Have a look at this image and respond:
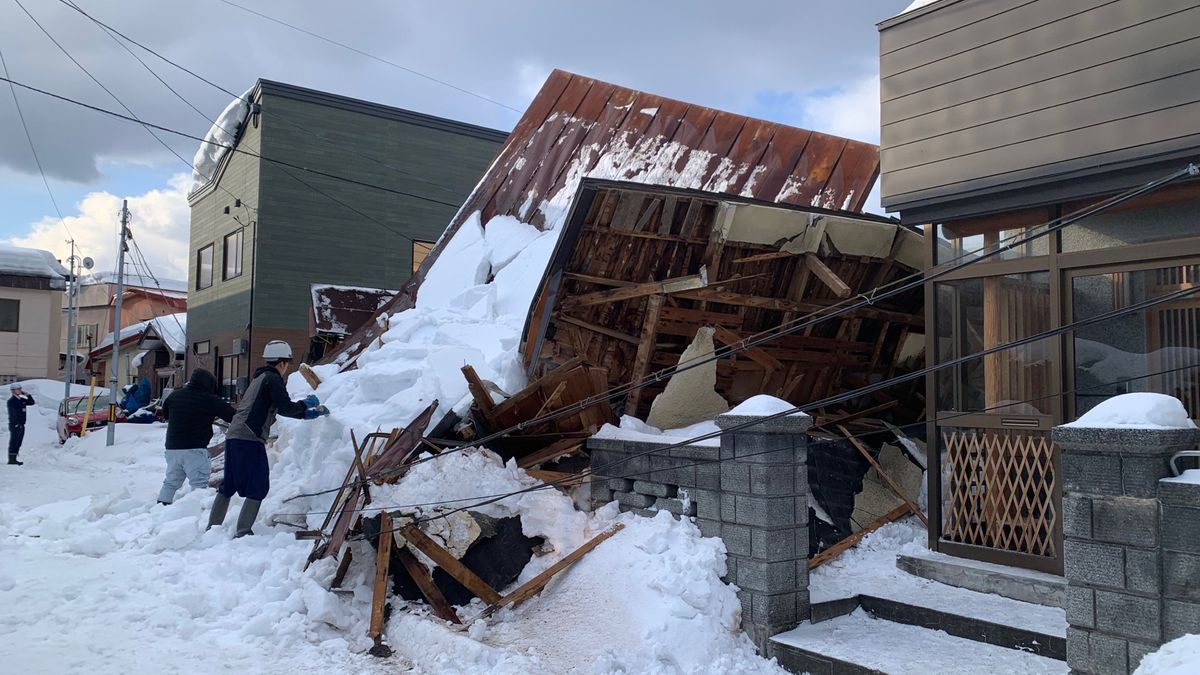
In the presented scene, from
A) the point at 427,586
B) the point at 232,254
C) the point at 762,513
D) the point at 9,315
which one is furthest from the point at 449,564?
the point at 9,315

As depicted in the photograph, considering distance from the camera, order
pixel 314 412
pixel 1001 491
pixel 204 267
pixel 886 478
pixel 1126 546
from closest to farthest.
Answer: pixel 1126 546 → pixel 1001 491 → pixel 314 412 → pixel 886 478 → pixel 204 267

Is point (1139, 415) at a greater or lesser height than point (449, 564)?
greater

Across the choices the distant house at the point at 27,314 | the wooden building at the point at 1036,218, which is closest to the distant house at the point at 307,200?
the distant house at the point at 27,314

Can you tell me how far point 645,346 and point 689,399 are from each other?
0.75 m

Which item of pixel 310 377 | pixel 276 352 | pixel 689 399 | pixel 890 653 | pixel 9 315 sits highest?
pixel 9 315

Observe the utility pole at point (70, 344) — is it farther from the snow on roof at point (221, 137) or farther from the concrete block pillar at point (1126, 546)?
the concrete block pillar at point (1126, 546)

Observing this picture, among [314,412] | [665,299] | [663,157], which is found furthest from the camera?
[663,157]

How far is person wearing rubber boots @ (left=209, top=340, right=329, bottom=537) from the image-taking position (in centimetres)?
746

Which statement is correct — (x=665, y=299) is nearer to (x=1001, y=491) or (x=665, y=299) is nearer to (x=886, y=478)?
(x=886, y=478)

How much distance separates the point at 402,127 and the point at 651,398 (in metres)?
18.0

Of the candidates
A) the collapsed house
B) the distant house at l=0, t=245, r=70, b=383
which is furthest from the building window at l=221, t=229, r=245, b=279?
the distant house at l=0, t=245, r=70, b=383

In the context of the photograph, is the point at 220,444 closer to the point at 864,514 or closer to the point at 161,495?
the point at 161,495

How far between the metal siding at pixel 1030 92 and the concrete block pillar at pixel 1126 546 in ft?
10.5

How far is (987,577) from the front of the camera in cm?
638
